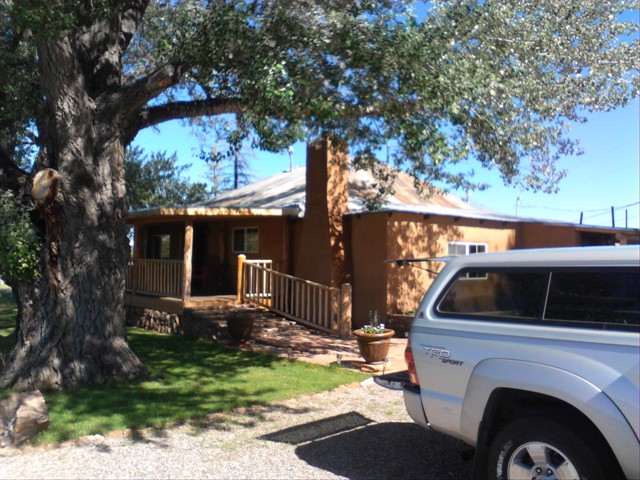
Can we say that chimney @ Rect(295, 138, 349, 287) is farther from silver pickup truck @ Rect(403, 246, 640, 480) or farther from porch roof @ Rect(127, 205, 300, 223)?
silver pickup truck @ Rect(403, 246, 640, 480)

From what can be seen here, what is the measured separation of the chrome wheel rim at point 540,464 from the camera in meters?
3.63

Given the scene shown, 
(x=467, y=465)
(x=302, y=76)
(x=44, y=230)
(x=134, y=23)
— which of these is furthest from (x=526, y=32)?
(x=44, y=230)

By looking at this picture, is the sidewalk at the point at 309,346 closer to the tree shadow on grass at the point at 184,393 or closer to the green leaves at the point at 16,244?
the tree shadow on grass at the point at 184,393

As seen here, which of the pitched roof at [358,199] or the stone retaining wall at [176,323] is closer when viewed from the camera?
the stone retaining wall at [176,323]

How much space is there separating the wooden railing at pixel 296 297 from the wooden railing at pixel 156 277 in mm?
1580

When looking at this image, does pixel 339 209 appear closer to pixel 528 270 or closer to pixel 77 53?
pixel 77 53

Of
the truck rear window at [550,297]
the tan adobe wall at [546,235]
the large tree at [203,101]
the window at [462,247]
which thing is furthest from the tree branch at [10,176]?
the tan adobe wall at [546,235]

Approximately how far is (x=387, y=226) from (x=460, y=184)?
5.96ft

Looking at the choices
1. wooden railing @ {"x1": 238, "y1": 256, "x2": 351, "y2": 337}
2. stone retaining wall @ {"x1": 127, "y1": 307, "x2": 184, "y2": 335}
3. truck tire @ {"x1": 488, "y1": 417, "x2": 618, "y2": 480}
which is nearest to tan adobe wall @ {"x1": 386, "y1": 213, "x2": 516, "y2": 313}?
wooden railing @ {"x1": 238, "y1": 256, "x2": 351, "y2": 337}

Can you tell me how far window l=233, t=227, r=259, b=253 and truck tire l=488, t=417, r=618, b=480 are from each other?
41.7 ft

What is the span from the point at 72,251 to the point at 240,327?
169 inches

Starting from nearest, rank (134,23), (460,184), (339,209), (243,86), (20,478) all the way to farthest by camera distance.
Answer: (20,478)
(243,86)
(134,23)
(460,184)
(339,209)

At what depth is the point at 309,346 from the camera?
11469 millimetres

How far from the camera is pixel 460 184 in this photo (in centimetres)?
1270
